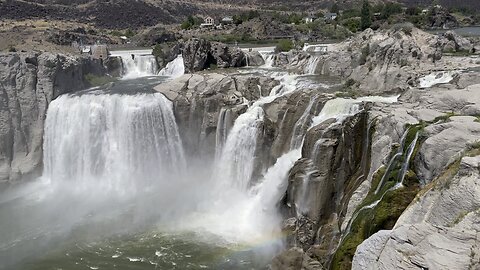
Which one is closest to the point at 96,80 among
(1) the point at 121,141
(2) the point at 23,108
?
(2) the point at 23,108

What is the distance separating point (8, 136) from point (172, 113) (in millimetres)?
11596

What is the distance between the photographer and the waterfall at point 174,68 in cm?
4028

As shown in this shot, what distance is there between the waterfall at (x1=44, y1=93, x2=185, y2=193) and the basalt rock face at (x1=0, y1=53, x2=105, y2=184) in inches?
109

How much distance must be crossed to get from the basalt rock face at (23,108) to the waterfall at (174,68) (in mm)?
12278

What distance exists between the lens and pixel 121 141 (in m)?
27.1

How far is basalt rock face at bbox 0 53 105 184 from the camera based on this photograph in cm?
2912

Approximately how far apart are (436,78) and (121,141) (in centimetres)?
1842

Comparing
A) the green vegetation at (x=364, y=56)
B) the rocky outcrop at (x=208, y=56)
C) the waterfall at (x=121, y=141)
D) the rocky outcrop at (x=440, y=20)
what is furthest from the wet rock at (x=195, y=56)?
the rocky outcrop at (x=440, y=20)

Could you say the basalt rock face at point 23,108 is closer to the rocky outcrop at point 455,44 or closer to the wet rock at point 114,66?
the wet rock at point 114,66

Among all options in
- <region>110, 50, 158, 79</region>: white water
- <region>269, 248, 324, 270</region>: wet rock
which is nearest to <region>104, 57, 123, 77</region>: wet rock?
<region>110, 50, 158, 79</region>: white water

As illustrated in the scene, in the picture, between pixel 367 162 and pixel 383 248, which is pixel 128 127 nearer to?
pixel 367 162

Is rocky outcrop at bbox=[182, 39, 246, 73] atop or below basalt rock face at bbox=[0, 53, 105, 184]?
atop

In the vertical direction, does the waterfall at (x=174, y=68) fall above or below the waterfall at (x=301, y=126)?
above

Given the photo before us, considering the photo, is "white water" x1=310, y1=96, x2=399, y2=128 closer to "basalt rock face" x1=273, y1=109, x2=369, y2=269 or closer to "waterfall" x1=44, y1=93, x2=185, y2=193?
"basalt rock face" x1=273, y1=109, x2=369, y2=269
